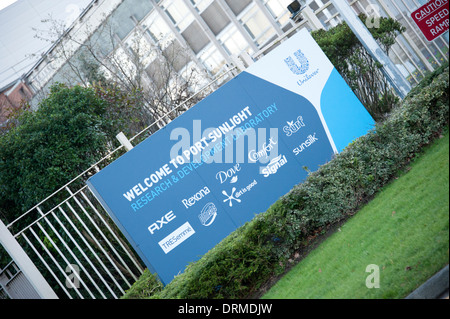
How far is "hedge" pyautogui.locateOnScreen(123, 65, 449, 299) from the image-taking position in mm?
7117

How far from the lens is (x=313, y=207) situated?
756cm

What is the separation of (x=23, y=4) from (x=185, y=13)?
9.27m

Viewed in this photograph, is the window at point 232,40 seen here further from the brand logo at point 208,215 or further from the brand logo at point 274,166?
the brand logo at point 208,215

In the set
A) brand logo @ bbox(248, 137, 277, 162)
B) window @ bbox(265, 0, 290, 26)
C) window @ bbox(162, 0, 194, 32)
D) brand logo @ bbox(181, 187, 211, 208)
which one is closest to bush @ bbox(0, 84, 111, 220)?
brand logo @ bbox(181, 187, 211, 208)

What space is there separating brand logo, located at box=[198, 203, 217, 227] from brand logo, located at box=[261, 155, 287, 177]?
3.71 ft

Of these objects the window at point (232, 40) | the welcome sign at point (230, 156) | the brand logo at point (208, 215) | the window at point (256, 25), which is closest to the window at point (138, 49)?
the window at point (232, 40)

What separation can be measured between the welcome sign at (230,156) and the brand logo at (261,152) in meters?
0.02

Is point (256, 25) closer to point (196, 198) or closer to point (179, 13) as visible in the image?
point (179, 13)

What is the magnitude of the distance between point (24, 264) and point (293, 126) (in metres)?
5.21

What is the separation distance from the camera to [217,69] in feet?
107

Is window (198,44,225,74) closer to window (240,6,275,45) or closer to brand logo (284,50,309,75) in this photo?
window (240,6,275,45)
